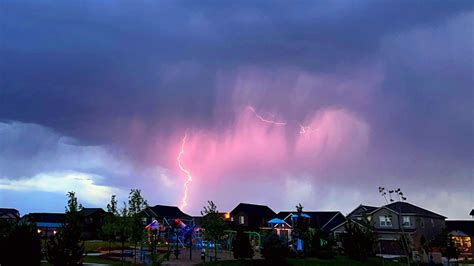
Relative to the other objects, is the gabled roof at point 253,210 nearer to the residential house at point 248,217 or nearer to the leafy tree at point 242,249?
the residential house at point 248,217

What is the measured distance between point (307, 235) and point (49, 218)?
3511 inches

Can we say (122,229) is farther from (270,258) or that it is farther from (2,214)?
(2,214)

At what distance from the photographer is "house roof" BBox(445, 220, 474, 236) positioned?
74.6 metres

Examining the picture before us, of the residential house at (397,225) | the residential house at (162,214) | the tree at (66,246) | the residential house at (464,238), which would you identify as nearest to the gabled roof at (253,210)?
the residential house at (162,214)

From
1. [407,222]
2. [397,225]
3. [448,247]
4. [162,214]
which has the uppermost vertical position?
[162,214]

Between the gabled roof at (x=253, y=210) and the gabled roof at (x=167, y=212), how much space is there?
1674 cm

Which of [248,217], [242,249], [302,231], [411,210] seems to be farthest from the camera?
[248,217]

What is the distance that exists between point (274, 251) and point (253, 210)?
54169mm

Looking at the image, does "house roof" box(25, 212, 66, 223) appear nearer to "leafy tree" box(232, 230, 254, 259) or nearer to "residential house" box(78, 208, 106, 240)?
"residential house" box(78, 208, 106, 240)

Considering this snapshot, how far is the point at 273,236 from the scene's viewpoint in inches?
1555

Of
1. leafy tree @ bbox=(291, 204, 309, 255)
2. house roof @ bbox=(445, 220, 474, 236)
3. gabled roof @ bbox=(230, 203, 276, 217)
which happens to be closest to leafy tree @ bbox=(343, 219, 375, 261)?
leafy tree @ bbox=(291, 204, 309, 255)

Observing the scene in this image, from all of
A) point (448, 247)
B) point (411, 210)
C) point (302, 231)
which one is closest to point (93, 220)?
→ point (302, 231)

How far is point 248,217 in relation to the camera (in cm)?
8962

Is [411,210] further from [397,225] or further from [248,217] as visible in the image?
[248,217]
